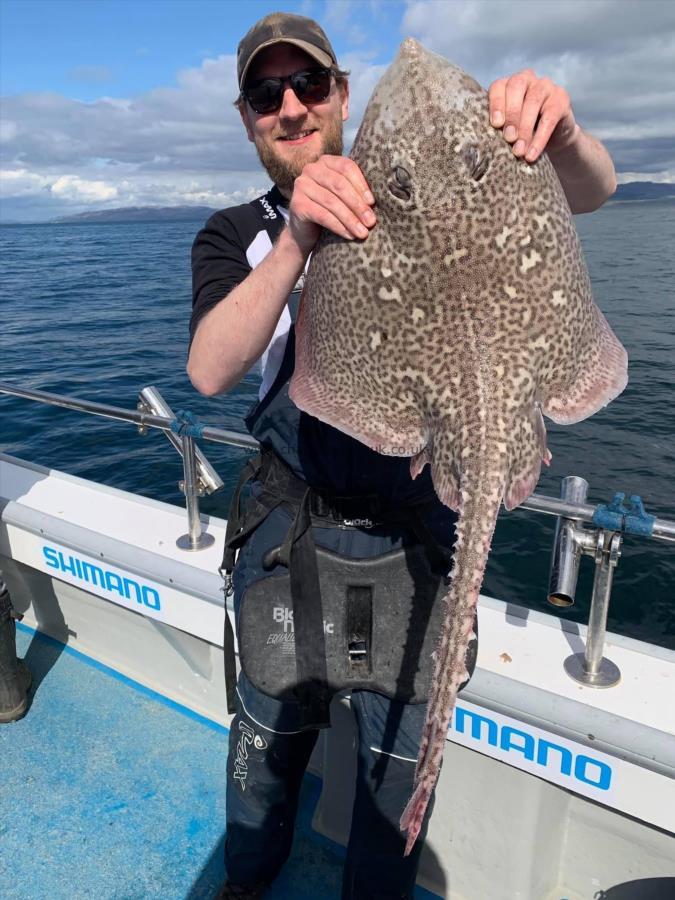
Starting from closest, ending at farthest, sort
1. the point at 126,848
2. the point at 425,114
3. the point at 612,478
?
the point at 425,114 → the point at 126,848 → the point at 612,478

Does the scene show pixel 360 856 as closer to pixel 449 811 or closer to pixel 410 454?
pixel 449 811

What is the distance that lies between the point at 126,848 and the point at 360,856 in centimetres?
148

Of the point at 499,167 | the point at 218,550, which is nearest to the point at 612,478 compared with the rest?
the point at 218,550

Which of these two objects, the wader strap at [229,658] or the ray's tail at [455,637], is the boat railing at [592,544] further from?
the wader strap at [229,658]

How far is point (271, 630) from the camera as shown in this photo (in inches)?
97.7

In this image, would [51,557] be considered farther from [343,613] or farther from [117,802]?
[343,613]

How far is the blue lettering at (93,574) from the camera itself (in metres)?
3.87

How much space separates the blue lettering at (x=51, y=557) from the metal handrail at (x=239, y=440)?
0.88 metres

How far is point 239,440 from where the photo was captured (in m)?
3.37

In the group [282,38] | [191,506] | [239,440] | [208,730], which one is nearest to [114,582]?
[191,506]

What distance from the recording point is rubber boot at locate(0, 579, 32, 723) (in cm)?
387

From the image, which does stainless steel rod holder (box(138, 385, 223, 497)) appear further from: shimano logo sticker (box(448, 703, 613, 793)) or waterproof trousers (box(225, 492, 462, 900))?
shimano logo sticker (box(448, 703, 613, 793))

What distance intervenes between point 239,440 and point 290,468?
97 cm

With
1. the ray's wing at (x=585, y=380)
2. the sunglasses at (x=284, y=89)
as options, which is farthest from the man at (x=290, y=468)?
the ray's wing at (x=585, y=380)
